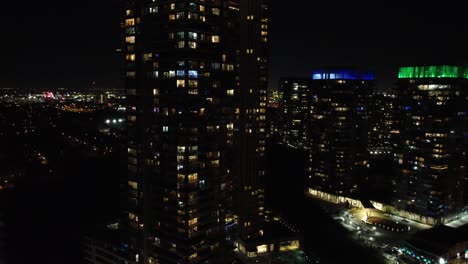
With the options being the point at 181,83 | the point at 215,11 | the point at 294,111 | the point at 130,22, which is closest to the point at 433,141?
the point at 215,11

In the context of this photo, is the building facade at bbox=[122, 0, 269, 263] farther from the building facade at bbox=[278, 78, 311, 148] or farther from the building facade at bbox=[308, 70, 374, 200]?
the building facade at bbox=[278, 78, 311, 148]

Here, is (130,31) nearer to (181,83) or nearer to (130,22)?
(130,22)

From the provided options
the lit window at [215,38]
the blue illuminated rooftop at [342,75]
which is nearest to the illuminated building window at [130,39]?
the lit window at [215,38]

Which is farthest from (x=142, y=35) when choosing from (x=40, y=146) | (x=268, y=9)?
(x=40, y=146)

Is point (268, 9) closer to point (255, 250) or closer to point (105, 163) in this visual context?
point (255, 250)

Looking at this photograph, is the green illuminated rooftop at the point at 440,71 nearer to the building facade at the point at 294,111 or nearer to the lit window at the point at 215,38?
the lit window at the point at 215,38

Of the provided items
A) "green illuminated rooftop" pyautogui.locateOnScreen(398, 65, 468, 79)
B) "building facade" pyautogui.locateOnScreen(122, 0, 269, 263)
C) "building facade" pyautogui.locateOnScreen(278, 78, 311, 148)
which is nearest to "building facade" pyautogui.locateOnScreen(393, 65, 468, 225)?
"green illuminated rooftop" pyautogui.locateOnScreen(398, 65, 468, 79)
